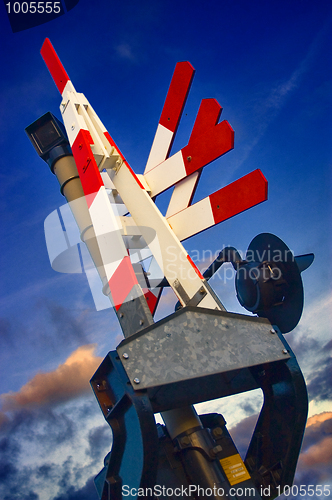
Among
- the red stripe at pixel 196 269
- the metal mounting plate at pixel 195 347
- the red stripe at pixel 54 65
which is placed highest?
the red stripe at pixel 54 65

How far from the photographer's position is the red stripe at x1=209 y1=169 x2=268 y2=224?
3.43 meters

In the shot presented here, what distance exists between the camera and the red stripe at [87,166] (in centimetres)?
389

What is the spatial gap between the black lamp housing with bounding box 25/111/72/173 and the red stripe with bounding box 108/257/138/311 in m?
2.09

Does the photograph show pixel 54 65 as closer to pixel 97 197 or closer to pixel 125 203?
pixel 125 203

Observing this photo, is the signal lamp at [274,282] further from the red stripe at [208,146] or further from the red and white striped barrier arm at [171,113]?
the red and white striped barrier arm at [171,113]

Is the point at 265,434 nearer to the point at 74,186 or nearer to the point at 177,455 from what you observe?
the point at 177,455

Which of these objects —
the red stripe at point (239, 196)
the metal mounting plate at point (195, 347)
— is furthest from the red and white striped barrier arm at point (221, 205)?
the metal mounting plate at point (195, 347)

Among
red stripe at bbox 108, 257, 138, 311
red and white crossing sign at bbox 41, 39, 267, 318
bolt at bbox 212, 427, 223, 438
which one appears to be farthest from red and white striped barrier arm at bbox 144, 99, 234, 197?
bolt at bbox 212, 427, 223, 438

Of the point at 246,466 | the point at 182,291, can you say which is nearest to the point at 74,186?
the point at 182,291

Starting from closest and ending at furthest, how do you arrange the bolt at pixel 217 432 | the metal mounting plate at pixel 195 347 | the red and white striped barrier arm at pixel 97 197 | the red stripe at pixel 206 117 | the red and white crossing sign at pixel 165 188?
the metal mounting plate at pixel 195 347 < the bolt at pixel 217 432 < the red and white striped barrier arm at pixel 97 197 < the red and white crossing sign at pixel 165 188 < the red stripe at pixel 206 117

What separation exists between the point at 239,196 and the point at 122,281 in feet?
4.42

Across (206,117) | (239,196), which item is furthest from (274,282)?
(206,117)

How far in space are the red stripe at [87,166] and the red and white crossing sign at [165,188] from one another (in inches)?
0.4

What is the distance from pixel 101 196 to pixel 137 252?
3.02 ft
